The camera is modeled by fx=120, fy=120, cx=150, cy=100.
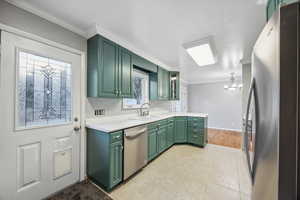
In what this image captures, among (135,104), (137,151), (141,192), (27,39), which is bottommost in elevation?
(141,192)

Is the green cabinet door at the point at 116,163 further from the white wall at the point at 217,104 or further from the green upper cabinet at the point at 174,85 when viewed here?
the white wall at the point at 217,104

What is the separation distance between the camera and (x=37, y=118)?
1.54 m

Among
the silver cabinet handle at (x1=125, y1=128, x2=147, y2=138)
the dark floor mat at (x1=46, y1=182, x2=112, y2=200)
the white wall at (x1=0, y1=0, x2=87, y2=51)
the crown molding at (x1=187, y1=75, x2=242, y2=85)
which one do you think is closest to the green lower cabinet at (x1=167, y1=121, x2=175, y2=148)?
the silver cabinet handle at (x1=125, y1=128, x2=147, y2=138)

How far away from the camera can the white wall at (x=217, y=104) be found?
218 inches

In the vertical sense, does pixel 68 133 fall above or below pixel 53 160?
above

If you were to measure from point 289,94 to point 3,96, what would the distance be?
2312 mm

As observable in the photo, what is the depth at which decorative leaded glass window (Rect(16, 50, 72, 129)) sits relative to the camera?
4.68ft

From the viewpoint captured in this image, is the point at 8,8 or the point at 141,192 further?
the point at 141,192

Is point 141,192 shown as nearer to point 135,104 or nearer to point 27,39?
point 135,104

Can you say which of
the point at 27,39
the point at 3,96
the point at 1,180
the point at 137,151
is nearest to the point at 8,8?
the point at 27,39

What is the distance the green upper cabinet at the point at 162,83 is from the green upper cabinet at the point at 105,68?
1.42 meters

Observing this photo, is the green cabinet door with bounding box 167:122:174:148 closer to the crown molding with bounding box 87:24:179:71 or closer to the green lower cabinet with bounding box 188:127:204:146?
the green lower cabinet with bounding box 188:127:204:146

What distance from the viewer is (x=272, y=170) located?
59 cm

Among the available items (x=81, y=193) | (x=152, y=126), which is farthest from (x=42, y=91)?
(x=152, y=126)
